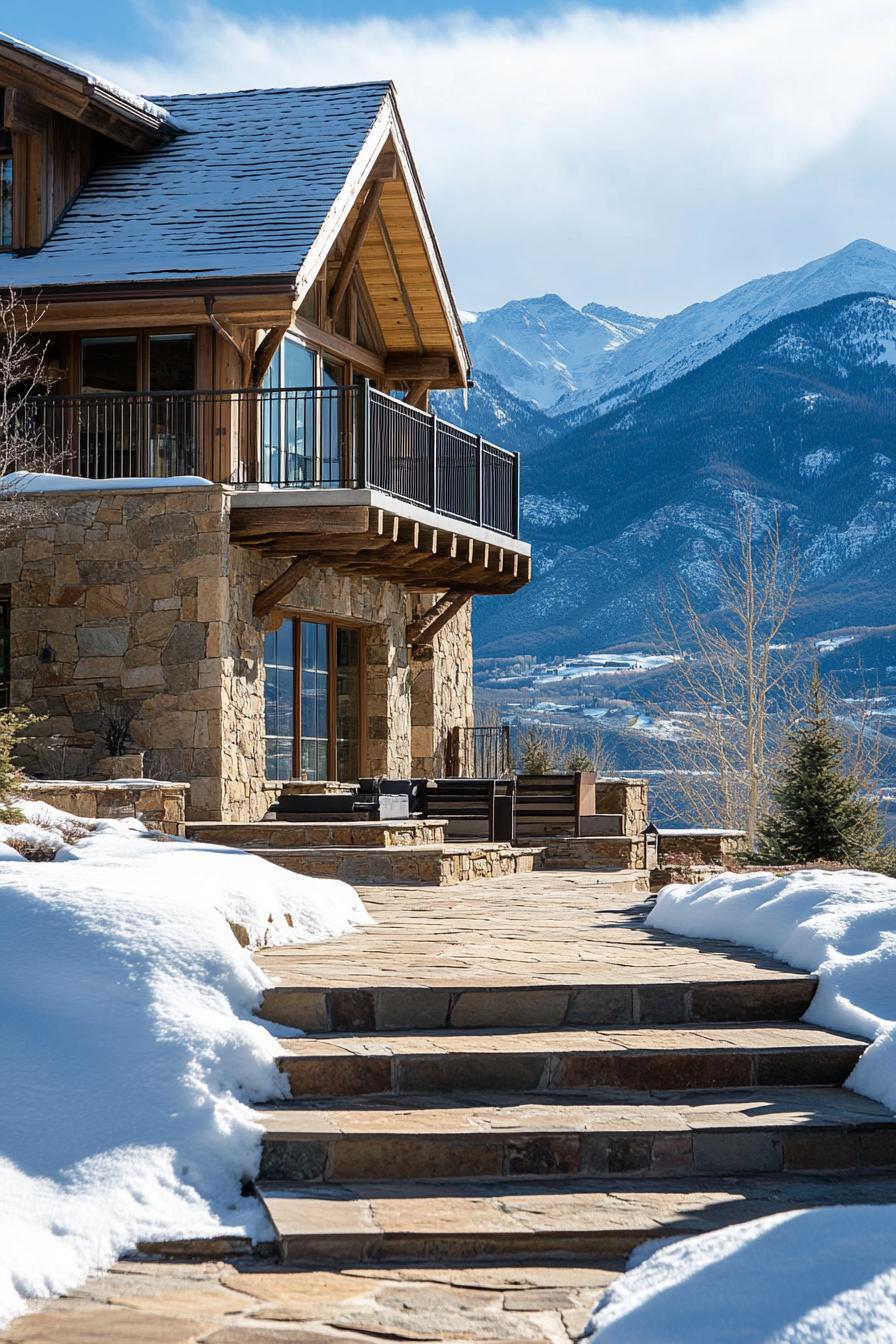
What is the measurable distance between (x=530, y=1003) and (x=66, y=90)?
13.5m

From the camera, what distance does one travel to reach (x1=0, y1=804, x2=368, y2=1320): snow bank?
4.74 metres

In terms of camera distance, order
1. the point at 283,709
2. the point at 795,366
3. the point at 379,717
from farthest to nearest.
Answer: the point at 795,366 < the point at 379,717 < the point at 283,709

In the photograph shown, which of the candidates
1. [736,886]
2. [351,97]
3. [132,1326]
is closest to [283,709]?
[351,97]

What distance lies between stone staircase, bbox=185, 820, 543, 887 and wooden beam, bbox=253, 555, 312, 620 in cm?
255

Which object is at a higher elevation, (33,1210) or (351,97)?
(351,97)

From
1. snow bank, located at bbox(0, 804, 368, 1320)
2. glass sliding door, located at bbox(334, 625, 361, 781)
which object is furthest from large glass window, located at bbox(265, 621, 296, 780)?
snow bank, located at bbox(0, 804, 368, 1320)

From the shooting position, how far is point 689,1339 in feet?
12.3

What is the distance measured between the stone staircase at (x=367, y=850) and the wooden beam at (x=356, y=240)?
730 centimetres

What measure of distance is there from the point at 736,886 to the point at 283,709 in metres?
9.50

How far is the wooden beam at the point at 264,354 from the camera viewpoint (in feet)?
54.7

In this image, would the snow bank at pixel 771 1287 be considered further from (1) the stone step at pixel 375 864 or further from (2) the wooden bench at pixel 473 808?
(2) the wooden bench at pixel 473 808

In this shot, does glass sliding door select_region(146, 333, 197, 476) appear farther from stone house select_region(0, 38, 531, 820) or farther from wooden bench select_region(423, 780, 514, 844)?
wooden bench select_region(423, 780, 514, 844)

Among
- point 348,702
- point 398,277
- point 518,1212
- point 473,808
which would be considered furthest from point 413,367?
point 518,1212

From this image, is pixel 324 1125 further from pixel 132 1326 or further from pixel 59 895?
pixel 59 895
